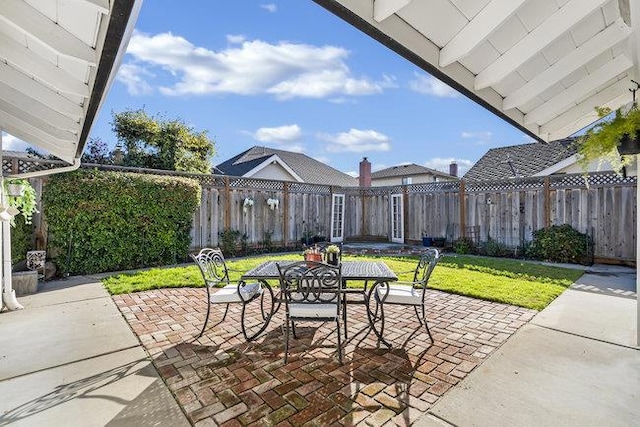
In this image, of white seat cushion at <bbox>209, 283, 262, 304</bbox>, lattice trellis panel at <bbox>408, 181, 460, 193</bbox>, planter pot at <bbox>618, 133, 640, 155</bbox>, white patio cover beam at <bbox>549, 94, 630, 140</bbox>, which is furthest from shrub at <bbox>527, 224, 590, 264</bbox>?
white seat cushion at <bbox>209, 283, 262, 304</bbox>

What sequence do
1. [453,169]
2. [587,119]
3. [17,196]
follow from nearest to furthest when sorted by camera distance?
[587,119] → [17,196] → [453,169]

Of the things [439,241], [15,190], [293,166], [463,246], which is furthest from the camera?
[293,166]

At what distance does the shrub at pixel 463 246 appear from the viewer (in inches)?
386

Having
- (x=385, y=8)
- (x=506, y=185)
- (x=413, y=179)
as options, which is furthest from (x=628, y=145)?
(x=413, y=179)

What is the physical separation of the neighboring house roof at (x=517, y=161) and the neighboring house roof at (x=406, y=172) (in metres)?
6.86

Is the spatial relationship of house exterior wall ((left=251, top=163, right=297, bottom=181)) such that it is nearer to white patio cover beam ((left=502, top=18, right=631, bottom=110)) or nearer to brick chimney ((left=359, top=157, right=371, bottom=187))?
brick chimney ((left=359, top=157, right=371, bottom=187))

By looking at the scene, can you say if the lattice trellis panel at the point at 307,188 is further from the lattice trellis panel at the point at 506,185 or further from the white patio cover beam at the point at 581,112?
the white patio cover beam at the point at 581,112

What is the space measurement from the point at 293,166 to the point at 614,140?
1548cm

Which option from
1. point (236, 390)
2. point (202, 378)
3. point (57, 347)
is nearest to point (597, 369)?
point (236, 390)

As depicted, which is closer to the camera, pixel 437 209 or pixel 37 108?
pixel 37 108

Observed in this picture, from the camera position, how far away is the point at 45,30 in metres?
2.15

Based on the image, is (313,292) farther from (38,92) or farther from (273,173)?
(273,173)

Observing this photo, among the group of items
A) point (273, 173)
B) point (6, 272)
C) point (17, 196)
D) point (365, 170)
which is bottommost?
point (6, 272)

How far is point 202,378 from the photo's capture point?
2.65 metres
